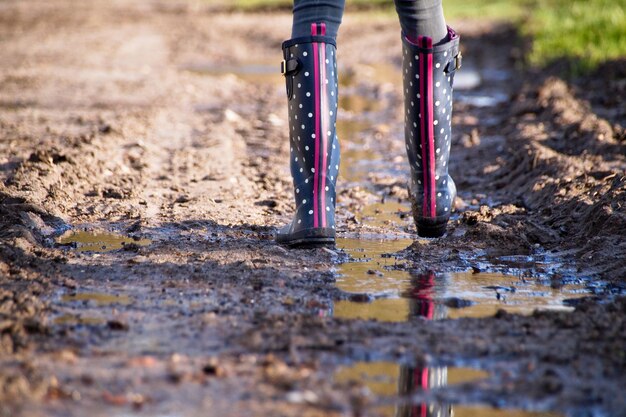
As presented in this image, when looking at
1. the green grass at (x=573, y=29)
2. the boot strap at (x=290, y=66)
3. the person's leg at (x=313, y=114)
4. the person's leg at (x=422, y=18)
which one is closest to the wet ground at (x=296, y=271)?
the person's leg at (x=313, y=114)

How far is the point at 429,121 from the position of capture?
3.27 m

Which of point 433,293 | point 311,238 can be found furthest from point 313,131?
point 433,293

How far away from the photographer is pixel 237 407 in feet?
6.34

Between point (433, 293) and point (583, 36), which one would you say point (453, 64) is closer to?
point (433, 293)

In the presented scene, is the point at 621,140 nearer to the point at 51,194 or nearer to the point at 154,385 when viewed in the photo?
the point at 51,194

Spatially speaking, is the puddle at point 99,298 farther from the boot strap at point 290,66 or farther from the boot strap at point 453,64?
the boot strap at point 453,64

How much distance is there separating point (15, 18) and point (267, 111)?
10388mm

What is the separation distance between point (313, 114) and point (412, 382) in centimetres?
127

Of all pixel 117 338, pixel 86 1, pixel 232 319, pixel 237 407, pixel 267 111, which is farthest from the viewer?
pixel 86 1

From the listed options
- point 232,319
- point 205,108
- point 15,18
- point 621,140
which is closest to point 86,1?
point 15,18

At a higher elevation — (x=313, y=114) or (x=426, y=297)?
(x=313, y=114)

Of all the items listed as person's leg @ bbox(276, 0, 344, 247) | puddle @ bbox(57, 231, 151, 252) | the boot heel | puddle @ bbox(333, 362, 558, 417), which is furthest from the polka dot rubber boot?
puddle @ bbox(333, 362, 558, 417)

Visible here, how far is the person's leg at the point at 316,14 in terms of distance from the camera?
10.2 feet

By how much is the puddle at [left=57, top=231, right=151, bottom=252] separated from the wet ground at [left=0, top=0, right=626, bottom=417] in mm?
14
